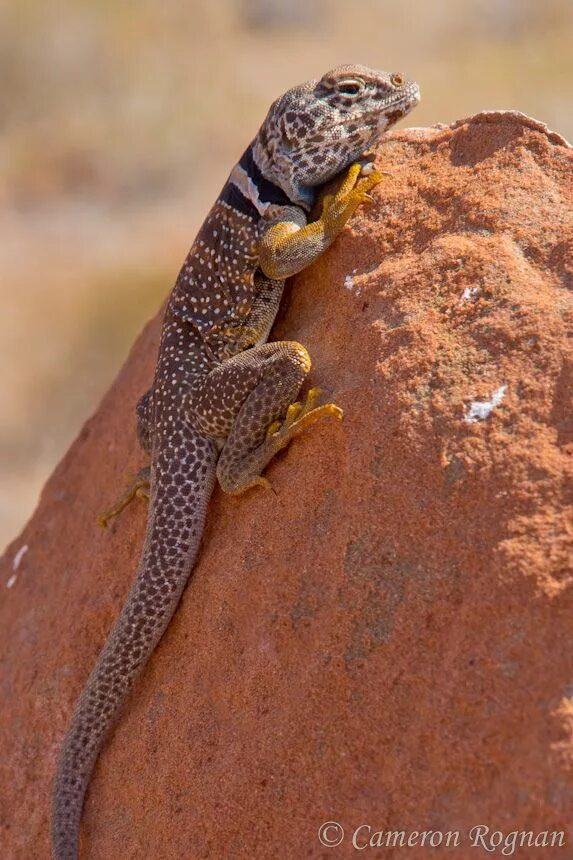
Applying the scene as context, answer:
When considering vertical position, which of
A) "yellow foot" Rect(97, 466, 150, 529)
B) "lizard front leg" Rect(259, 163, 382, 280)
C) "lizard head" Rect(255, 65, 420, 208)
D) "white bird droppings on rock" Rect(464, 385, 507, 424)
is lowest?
"yellow foot" Rect(97, 466, 150, 529)

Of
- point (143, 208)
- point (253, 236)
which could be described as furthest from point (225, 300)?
point (143, 208)

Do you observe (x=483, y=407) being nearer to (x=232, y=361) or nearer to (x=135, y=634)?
(x=232, y=361)

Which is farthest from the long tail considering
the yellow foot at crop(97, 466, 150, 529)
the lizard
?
the yellow foot at crop(97, 466, 150, 529)

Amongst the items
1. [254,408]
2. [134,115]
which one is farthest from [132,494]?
[134,115]

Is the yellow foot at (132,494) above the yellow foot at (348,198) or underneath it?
underneath

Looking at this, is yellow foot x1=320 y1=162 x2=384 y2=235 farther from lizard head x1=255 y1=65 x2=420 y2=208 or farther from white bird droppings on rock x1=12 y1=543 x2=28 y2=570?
white bird droppings on rock x1=12 y1=543 x2=28 y2=570

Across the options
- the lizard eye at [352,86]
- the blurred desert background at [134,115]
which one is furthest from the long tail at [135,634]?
the blurred desert background at [134,115]

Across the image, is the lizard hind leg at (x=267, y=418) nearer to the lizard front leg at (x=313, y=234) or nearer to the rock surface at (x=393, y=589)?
the rock surface at (x=393, y=589)

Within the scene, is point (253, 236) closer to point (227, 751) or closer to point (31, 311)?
point (227, 751)
